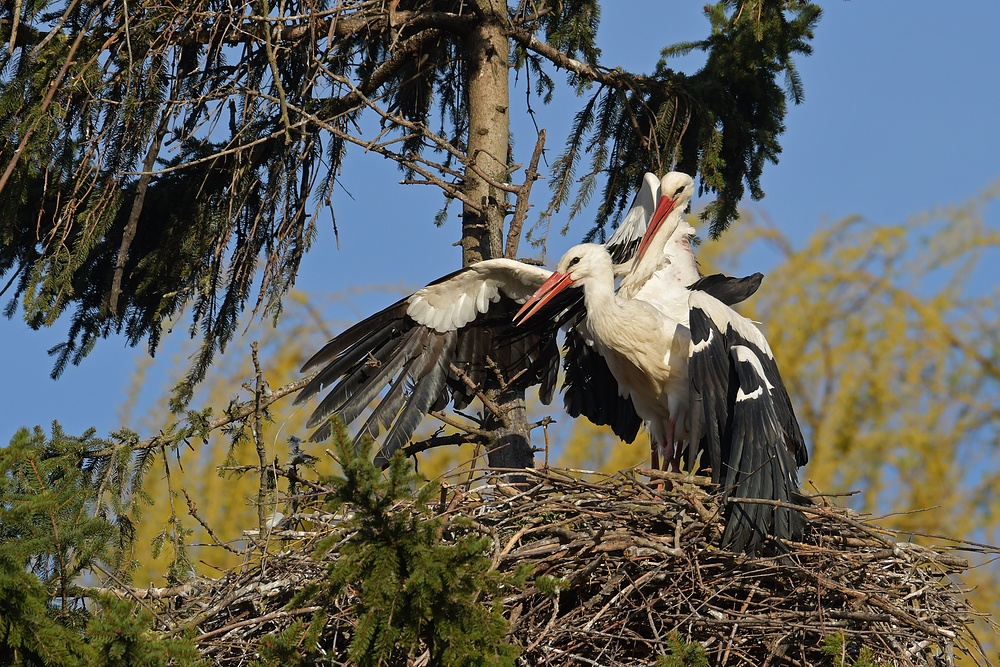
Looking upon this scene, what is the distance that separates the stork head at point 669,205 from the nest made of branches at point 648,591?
1.74m

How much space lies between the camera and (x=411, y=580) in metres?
3.24

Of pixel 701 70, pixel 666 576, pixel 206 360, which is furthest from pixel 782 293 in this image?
pixel 666 576

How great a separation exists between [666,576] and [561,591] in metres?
0.40

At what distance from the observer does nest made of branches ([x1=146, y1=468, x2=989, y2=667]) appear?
4.38 meters

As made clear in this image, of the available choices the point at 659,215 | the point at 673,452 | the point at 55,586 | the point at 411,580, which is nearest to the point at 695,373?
the point at 673,452

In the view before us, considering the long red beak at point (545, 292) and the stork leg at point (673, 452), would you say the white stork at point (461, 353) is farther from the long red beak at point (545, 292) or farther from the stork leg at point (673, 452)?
the stork leg at point (673, 452)

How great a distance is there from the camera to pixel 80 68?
5371 mm

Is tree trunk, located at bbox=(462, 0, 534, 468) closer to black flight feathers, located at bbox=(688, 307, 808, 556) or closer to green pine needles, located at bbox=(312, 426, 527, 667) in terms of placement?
black flight feathers, located at bbox=(688, 307, 808, 556)

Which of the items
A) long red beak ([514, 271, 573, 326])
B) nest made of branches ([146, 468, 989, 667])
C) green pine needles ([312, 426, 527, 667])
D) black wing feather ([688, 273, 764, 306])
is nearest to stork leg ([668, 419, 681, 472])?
black wing feather ([688, 273, 764, 306])

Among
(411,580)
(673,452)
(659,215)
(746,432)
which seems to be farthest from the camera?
(673,452)

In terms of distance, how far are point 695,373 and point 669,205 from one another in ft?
3.42

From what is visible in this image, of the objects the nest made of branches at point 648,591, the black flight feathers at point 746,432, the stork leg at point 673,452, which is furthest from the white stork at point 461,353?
the nest made of branches at point 648,591

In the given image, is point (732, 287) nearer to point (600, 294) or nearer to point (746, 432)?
point (600, 294)

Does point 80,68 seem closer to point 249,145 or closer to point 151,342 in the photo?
point 249,145
